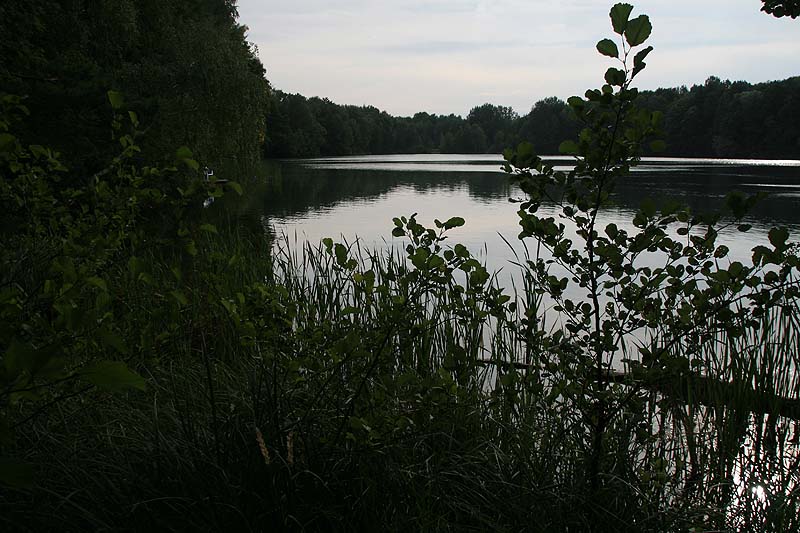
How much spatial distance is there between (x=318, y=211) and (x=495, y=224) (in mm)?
6269

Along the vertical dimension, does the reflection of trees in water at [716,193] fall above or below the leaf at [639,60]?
below

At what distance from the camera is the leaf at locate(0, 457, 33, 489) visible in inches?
40.4

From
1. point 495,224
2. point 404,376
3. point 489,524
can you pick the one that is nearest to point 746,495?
point 489,524

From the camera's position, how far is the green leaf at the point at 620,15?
2.00 meters

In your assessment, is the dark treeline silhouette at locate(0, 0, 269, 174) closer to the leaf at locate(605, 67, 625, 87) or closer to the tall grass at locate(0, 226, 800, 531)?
the tall grass at locate(0, 226, 800, 531)

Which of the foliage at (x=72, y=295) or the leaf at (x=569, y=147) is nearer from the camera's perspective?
the foliage at (x=72, y=295)

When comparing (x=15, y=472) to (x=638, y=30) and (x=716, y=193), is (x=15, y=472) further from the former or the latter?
(x=716, y=193)

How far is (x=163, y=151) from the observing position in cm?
1675

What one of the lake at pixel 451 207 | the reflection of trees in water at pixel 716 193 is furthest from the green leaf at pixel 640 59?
the reflection of trees in water at pixel 716 193

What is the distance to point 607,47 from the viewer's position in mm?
2105

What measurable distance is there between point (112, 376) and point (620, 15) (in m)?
1.70

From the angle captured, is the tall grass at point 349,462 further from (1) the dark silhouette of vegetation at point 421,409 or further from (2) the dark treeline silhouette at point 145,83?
(2) the dark treeline silhouette at point 145,83

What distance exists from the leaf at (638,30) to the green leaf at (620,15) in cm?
2

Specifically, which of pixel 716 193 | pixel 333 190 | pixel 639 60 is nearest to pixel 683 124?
pixel 716 193
